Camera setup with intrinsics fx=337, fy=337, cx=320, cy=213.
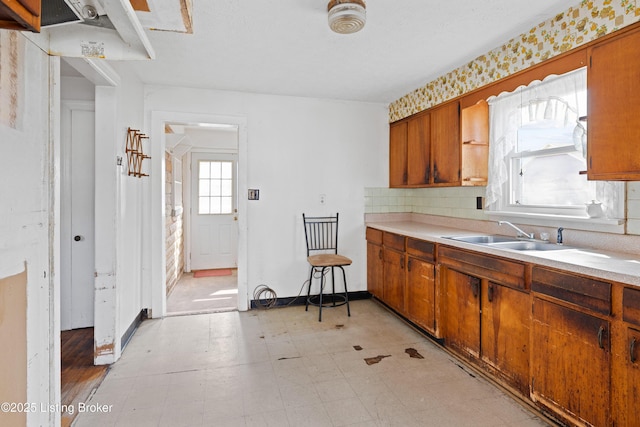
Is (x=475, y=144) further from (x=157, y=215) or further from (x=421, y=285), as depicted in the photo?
(x=157, y=215)

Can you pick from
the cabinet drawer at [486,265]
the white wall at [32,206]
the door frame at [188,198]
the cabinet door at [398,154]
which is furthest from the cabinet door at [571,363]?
the door frame at [188,198]

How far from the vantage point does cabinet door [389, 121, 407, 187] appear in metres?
3.81

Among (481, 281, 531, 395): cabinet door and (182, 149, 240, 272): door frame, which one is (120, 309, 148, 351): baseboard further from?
(481, 281, 531, 395): cabinet door

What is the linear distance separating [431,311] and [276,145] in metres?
2.30

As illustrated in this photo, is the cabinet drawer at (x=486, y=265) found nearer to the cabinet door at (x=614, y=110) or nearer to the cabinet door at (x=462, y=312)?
the cabinet door at (x=462, y=312)

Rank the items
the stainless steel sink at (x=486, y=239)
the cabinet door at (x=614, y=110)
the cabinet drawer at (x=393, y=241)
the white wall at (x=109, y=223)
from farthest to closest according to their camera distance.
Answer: the cabinet drawer at (x=393, y=241) → the stainless steel sink at (x=486, y=239) → the white wall at (x=109, y=223) → the cabinet door at (x=614, y=110)

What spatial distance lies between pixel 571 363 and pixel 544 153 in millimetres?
1551

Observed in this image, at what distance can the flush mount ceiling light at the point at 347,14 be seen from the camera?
1794 millimetres

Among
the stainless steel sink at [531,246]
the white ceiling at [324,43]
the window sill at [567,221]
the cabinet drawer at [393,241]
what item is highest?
the white ceiling at [324,43]

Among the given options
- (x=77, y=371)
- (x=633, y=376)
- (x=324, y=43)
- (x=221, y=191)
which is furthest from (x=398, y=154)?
(x=77, y=371)

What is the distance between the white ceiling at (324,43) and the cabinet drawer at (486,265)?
151 centimetres

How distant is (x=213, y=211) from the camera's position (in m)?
5.49

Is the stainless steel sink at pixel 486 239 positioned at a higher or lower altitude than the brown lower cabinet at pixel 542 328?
higher

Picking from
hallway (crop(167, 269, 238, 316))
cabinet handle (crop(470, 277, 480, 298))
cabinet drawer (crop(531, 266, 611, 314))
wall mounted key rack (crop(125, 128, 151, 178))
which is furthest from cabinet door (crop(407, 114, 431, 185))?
wall mounted key rack (crop(125, 128, 151, 178))
